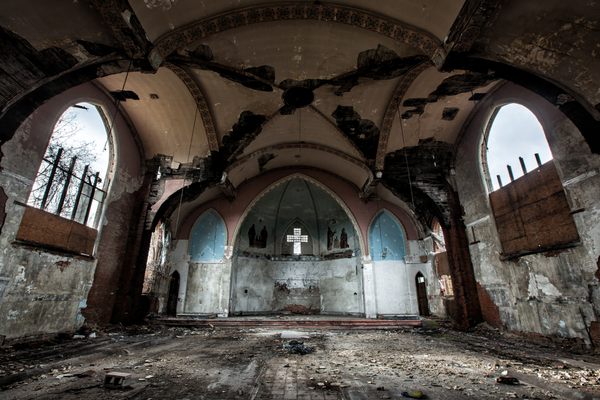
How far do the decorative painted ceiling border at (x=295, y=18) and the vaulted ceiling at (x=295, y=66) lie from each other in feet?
0.07

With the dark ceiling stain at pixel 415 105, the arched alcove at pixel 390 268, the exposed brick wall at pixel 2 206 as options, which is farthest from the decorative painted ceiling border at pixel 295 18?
the arched alcove at pixel 390 268

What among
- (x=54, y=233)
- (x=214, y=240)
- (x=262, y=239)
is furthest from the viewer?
(x=262, y=239)

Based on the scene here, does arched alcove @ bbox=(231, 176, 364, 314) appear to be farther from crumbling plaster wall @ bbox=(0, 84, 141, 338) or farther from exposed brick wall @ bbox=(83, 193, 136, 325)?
crumbling plaster wall @ bbox=(0, 84, 141, 338)

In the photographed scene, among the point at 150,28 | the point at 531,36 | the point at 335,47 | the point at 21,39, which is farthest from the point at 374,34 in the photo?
the point at 21,39

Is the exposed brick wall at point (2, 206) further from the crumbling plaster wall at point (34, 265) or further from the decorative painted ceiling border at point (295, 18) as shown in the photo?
the decorative painted ceiling border at point (295, 18)

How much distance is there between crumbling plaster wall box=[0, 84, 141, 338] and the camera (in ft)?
19.0

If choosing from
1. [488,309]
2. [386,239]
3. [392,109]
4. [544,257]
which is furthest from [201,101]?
[386,239]

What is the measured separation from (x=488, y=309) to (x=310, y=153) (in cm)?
951

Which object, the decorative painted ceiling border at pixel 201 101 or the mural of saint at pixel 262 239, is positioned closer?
the decorative painted ceiling border at pixel 201 101

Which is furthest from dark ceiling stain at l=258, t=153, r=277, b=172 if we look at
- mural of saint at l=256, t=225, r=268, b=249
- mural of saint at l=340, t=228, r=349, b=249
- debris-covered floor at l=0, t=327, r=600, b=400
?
debris-covered floor at l=0, t=327, r=600, b=400

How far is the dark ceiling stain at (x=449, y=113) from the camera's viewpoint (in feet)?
29.8

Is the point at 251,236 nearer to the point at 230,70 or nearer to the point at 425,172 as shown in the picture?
the point at 425,172

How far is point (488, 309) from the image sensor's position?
341 inches

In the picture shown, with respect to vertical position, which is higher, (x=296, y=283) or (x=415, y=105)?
(x=415, y=105)
